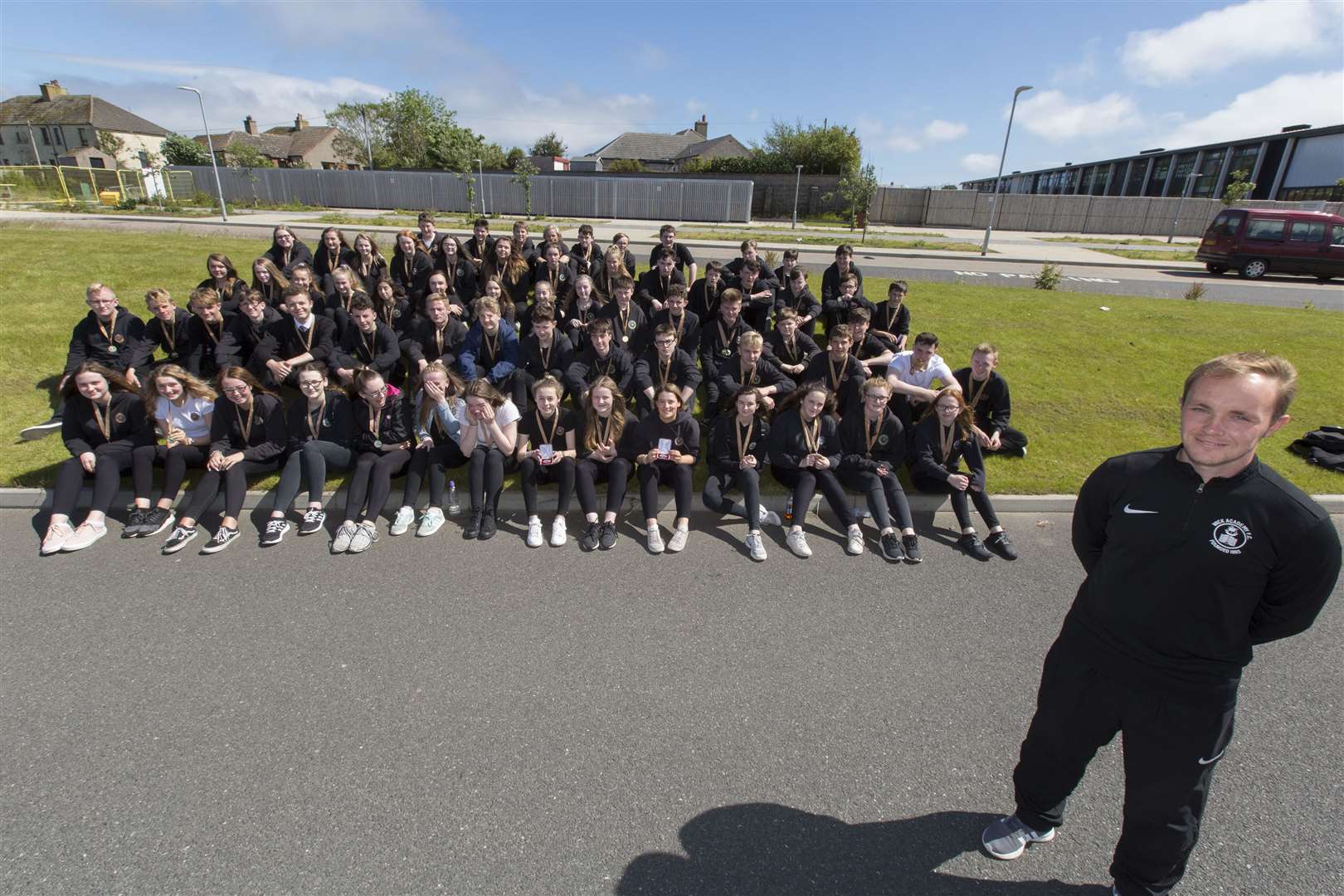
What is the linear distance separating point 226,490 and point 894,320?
8.34m

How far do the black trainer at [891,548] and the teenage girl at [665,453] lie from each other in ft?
5.75

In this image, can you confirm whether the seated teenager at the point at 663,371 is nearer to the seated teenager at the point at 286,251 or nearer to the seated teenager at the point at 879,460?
the seated teenager at the point at 879,460

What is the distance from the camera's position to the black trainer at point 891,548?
5418mm

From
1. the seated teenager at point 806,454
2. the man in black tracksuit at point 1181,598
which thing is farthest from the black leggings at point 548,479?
the man in black tracksuit at point 1181,598

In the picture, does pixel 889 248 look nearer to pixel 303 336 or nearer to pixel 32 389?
pixel 303 336

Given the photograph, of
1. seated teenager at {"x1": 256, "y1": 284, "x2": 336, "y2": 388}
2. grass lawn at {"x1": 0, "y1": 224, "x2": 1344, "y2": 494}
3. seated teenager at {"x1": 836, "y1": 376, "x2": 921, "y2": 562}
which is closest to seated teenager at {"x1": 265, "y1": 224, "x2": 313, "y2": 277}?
seated teenager at {"x1": 256, "y1": 284, "x2": 336, "y2": 388}

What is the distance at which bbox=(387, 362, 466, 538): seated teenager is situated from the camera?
19.8 ft

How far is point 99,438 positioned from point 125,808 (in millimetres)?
4539

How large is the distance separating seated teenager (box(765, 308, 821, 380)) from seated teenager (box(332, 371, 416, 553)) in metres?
4.28

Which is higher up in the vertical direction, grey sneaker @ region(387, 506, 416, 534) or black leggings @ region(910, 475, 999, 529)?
black leggings @ region(910, 475, 999, 529)

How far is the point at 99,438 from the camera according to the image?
6.00 m

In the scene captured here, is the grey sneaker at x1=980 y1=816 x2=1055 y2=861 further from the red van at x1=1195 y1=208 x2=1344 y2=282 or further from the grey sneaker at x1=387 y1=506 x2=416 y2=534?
the red van at x1=1195 y1=208 x2=1344 y2=282

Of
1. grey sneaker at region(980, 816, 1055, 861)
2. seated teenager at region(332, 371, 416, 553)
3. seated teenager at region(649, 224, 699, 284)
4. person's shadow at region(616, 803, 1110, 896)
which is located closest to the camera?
person's shadow at region(616, 803, 1110, 896)

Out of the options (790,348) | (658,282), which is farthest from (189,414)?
(790,348)
